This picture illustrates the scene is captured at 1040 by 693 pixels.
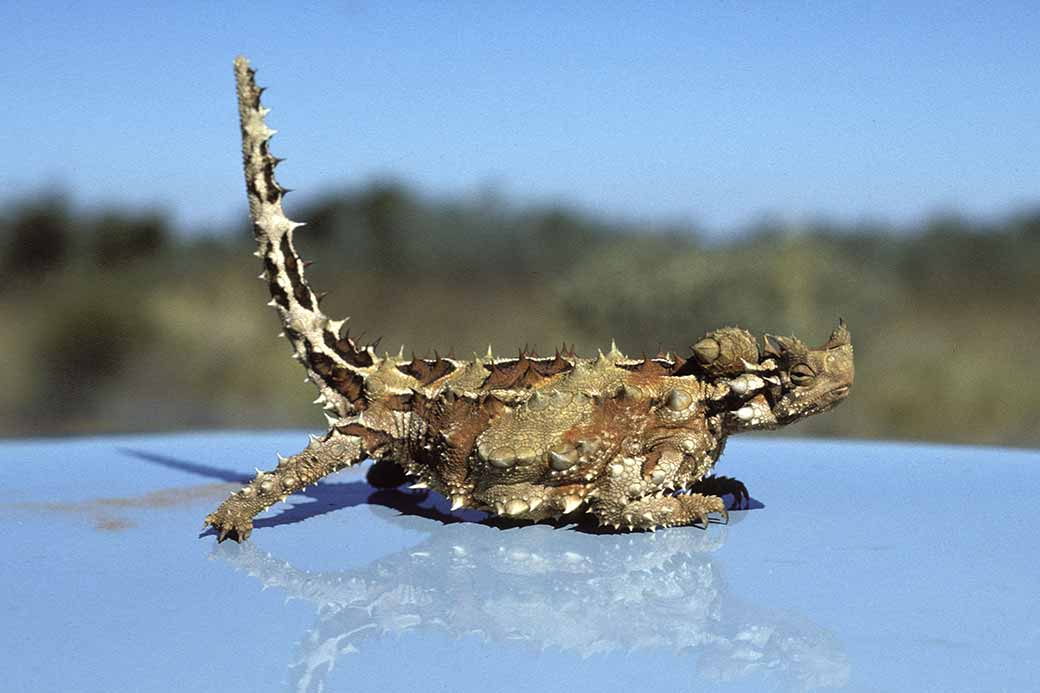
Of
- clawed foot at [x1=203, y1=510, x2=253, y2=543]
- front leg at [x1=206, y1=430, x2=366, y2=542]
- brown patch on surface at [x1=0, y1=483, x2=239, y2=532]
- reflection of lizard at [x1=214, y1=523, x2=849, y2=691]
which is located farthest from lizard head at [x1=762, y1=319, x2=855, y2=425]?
brown patch on surface at [x1=0, y1=483, x2=239, y2=532]

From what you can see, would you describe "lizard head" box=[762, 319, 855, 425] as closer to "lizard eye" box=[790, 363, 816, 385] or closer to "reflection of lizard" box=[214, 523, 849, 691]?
"lizard eye" box=[790, 363, 816, 385]

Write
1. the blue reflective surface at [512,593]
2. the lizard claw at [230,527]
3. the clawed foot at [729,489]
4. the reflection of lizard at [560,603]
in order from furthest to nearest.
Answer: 1. the clawed foot at [729,489]
2. the lizard claw at [230,527]
3. the reflection of lizard at [560,603]
4. the blue reflective surface at [512,593]

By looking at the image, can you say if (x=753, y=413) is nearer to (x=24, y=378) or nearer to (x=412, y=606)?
(x=412, y=606)

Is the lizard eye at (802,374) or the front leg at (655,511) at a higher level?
the lizard eye at (802,374)

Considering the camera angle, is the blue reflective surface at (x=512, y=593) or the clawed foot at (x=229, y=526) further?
the clawed foot at (x=229, y=526)

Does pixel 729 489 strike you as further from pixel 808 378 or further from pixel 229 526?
pixel 229 526

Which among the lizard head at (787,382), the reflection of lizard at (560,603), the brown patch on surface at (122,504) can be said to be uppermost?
the lizard head at (787,382)

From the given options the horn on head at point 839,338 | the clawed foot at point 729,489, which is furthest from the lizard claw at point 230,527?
the horn on head at point 839,338

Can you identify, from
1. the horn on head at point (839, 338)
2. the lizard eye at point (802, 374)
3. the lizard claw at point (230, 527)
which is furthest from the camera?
the horn on head at point (839, 338)

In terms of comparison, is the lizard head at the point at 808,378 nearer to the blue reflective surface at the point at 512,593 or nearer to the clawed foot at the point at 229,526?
the blue reflective surface at the point at 512,593
